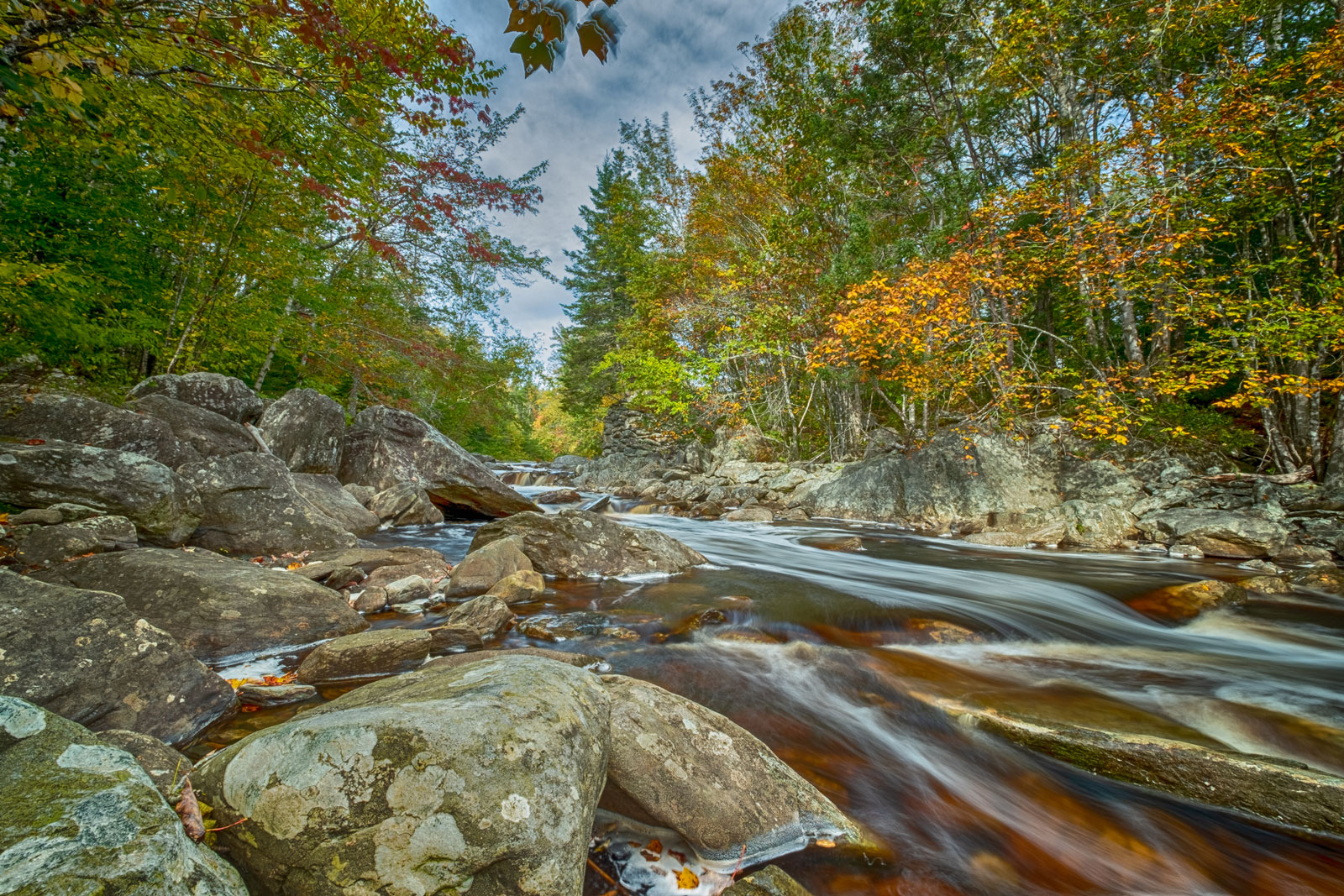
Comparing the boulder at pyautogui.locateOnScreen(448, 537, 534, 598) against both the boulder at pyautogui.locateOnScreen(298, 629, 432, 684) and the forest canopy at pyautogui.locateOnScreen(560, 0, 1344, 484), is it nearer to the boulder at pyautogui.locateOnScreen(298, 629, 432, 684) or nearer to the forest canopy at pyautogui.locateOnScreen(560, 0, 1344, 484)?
the boulder at pyautogui.locateOnScreen(298, 629, 432, 684)

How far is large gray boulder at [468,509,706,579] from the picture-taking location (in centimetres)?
652

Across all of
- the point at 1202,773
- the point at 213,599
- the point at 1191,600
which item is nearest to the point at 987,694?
the point at 1202,773

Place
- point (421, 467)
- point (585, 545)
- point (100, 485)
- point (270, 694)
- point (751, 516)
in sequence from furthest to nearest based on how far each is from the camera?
1. point (751, 516)
2. point (421, 467)
3. point (585, 545)
4. point (100, 485)
5. point (270, 694)

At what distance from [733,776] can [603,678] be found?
84 centimetres

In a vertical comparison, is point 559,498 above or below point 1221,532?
below

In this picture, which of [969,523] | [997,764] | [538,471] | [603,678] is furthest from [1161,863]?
[538,471]

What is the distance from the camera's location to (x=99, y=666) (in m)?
2.53

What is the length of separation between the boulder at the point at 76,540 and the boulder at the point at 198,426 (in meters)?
2.36

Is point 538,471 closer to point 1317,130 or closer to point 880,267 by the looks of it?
point 880,267

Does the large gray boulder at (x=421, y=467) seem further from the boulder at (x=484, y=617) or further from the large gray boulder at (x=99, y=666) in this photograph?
the large gray boulder at (x=99, y=666)

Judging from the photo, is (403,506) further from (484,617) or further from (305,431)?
(484,617)

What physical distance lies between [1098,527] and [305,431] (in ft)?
48.1

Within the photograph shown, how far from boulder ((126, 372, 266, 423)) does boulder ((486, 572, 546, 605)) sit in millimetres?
6010

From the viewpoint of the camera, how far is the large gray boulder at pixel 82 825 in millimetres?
1031
